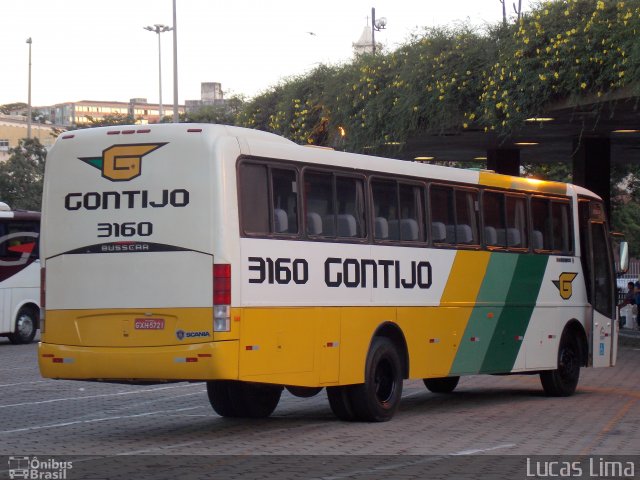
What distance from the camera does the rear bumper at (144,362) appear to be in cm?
1282

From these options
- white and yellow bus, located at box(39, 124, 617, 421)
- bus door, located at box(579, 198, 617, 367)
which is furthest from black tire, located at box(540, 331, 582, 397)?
white and yellow bus, located at box(39, 124, 617, 421)

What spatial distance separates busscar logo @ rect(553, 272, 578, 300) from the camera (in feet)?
64.7

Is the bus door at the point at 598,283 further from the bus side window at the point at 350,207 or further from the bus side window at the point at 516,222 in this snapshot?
the bus side window at the point at 350,207

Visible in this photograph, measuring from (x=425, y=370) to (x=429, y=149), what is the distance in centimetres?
2363

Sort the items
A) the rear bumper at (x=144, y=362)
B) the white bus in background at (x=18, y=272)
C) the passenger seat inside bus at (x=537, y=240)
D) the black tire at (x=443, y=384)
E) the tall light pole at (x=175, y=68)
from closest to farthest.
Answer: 1. the rear bumper at (x=144, y=362)
2. the passenger seat inside bus at (x=537, y=240)
3. the black tire at (x=443, y=384)
4. the white bus in background at (x=18, y=272)
5. the tall light pole at (x=175, y=68)

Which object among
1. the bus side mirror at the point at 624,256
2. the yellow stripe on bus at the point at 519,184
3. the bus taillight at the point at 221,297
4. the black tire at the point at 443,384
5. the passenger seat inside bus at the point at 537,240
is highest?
the yellow stripe on bus at the point at 519,184

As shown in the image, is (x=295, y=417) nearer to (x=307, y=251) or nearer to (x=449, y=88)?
(x=307, y=251)

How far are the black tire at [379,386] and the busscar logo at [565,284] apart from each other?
4.73 m

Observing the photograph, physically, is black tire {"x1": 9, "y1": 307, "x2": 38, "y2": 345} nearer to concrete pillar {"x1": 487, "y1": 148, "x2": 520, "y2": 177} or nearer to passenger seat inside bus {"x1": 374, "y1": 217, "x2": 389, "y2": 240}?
concrete pillar {"x1": 487, "y1": 148, "x2": 520, "y2": 177}

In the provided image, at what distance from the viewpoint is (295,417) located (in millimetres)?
16094

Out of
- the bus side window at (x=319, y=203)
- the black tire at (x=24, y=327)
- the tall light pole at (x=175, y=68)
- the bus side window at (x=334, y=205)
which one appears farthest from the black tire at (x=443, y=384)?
the tall light pole at (x=175, y=68)

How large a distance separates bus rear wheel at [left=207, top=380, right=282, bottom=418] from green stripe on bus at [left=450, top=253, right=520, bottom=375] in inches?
97.7

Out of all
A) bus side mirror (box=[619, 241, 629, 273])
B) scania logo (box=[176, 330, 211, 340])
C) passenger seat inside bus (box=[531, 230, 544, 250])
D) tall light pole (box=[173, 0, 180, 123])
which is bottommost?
scania logo (box=[176, 330, 211, 340])

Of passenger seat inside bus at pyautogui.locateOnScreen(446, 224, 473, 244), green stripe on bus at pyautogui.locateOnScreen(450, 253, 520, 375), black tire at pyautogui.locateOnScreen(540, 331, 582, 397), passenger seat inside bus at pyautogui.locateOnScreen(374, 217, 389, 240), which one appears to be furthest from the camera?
black tire at pyautogui.locateOnScreen(540, 331, 582, 397)
